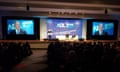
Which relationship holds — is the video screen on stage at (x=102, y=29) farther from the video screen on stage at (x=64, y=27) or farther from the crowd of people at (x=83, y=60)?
the crowd of people at (x=83, y=60)

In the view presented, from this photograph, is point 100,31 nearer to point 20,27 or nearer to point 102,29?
point 102,29

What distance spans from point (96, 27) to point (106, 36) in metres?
0.83

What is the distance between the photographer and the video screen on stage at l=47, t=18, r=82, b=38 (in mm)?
9141

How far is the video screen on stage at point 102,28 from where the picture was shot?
9.50 metres

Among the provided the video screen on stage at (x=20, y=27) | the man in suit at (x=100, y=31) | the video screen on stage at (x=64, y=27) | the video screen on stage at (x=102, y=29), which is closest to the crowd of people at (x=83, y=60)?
the video screen on stage at (x=64, y=27)

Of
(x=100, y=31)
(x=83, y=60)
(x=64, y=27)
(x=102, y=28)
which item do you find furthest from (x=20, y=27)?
(x=83, y=60)

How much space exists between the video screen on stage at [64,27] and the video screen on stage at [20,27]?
38.5 inches

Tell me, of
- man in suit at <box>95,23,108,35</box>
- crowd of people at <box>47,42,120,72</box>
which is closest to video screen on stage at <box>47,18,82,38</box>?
man in suit at <box>95,23,108,35</box>

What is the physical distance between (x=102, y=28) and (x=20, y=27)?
4.66m

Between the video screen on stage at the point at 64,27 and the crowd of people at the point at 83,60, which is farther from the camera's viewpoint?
the video screen on stage at the point at 64,27

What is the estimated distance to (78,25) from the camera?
9.34 m

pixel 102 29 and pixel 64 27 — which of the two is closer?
pixel 64 27

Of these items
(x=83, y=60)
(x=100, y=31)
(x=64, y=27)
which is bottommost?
(x=83, y=60)

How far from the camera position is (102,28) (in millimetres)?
9641
